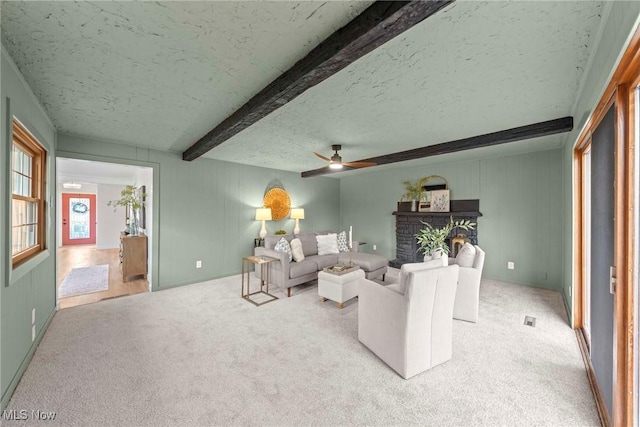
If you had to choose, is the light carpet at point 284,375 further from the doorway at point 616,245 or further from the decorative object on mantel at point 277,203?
the decorative object on mantel at point 277,203

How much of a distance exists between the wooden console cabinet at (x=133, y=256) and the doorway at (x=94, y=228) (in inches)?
5.4

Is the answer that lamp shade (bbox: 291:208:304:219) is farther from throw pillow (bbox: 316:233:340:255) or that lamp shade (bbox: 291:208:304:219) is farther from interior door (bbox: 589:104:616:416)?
interior door (bbox: 589:104:616:416)

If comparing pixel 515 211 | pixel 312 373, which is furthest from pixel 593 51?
pixel 515 211

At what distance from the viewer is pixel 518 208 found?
4.33m

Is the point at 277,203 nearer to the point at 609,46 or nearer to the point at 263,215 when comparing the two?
the point at 263,215

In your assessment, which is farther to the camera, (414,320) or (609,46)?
(414,320)

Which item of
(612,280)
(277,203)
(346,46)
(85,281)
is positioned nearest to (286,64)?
(346,46)

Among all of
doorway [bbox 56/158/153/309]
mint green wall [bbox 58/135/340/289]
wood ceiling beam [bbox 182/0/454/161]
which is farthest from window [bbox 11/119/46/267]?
wood ceiling beam [bbox 182/0/454/161]

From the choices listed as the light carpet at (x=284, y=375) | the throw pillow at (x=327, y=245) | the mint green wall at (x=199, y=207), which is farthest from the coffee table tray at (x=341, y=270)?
the mint green wall at (x=199, y=207)

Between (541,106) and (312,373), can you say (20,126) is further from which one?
(541,106)

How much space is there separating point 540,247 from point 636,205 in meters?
3.58

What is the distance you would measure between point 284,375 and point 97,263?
255 inches

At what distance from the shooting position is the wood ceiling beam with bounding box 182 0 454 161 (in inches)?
46.9
